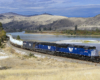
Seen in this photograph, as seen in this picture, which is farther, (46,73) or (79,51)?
(79,51)

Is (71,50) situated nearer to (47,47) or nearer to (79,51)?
(79,51)

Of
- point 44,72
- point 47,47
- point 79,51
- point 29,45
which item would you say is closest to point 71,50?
point 79,51

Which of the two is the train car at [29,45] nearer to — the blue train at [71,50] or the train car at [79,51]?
the blue train at [71,50]

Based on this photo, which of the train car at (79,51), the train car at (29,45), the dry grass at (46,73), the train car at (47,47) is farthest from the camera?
the train car at (29,45)

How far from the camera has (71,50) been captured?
107ft

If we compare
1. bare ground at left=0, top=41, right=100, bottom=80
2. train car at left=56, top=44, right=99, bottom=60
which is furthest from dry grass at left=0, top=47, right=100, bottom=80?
train car at left=56, top=44, right=99, bottom=60

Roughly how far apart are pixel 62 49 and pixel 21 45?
24.3 meters

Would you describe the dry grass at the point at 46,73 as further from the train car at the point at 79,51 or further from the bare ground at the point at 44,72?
the train car at the point at 79,51

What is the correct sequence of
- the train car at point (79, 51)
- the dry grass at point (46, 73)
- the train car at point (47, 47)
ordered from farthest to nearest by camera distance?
the train car at point (47, 47) → the train car at point (79, 51) → the dry grass at point (46, 73)

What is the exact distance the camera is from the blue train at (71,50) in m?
28.1

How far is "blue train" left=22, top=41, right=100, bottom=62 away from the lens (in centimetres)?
2806

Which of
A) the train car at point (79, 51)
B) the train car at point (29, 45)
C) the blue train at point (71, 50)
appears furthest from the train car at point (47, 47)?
the train car at point (29, 45)

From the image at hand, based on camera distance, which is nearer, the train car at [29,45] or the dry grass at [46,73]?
the dry grass at [46,73]

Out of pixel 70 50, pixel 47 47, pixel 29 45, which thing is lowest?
pixel 29 45
